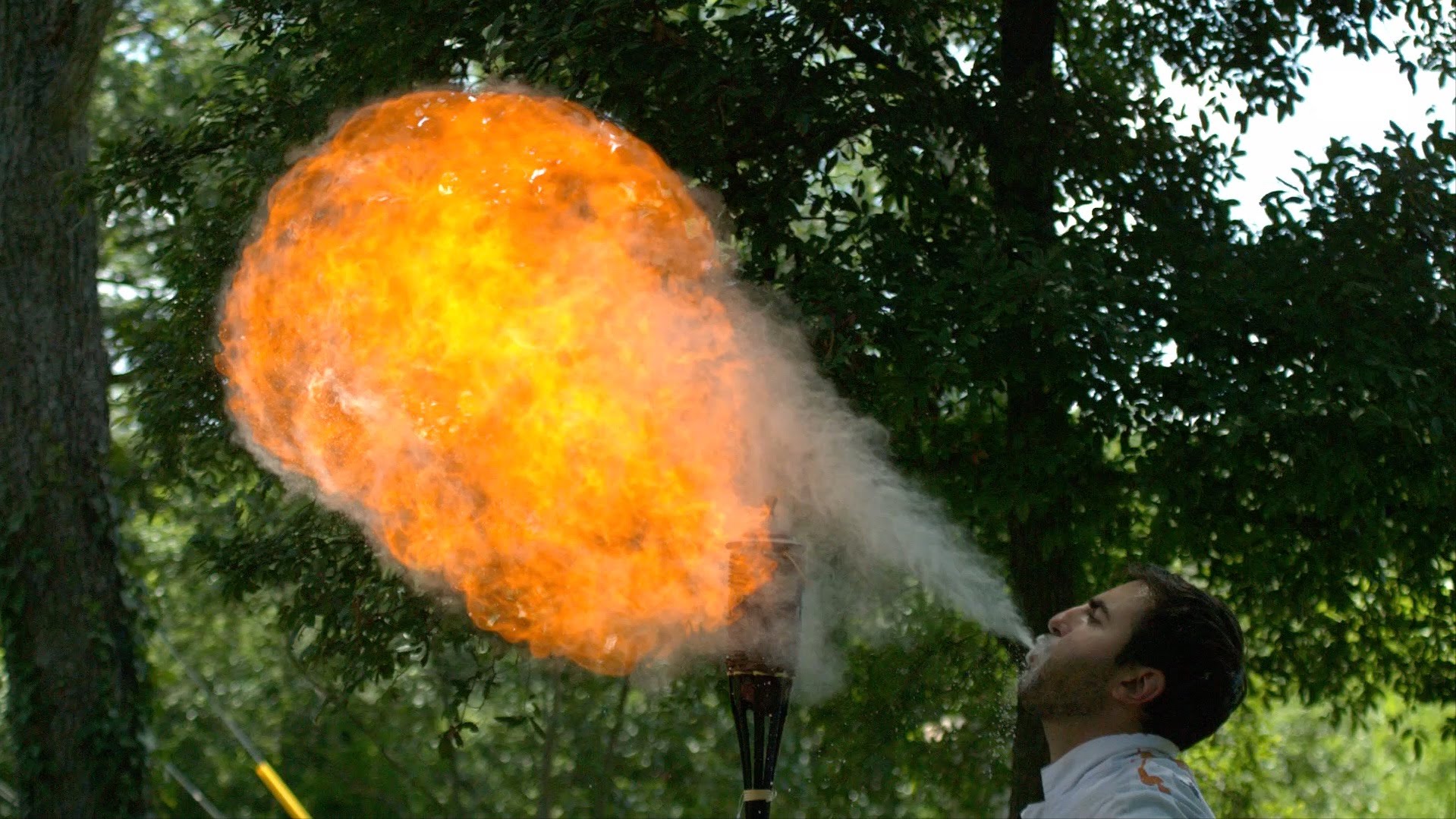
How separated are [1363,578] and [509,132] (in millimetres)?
5080

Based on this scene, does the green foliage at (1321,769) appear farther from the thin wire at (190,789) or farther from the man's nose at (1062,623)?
the man's nose at (1062,623)

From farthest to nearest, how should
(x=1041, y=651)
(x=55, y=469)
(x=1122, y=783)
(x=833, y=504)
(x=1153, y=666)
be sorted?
(x=55, y=469) → (x=833, y=504) → (x=1041, y=651) → (x=1153, y=666) → (x=1122, y=783)

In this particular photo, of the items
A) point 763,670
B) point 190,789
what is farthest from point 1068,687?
point 190,789

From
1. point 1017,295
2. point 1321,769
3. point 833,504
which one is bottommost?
point 1321,769

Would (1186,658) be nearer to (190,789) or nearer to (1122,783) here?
(1122,783)

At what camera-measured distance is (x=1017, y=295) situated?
6.59 meters

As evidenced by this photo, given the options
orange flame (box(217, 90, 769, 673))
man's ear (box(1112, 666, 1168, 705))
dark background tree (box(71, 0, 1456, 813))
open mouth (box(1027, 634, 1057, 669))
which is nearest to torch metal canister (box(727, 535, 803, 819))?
open mouth (box(1027, 634, 1057, 669))

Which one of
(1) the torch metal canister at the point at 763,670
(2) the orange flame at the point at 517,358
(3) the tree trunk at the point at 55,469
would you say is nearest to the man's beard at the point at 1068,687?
(1) the torch metal canister at the point at 763,670

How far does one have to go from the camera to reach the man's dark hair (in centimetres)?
331

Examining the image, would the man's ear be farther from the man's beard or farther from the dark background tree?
the dark background tree

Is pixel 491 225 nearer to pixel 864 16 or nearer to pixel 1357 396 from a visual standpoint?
pixel 864 16

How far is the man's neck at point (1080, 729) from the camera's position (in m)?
3.31

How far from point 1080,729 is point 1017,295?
3.49 meters

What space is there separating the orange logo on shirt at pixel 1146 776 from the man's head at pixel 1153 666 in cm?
11
